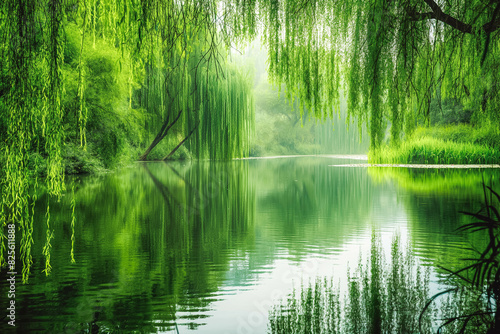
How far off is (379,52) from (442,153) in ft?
46.6

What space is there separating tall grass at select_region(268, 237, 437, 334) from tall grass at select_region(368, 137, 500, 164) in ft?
39.7

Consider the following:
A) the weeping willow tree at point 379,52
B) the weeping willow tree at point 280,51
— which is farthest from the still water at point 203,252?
the weeping willow tree at point 379,52

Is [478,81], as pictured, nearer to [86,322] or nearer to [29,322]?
[86,322]

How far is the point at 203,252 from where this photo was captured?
3.69 metres

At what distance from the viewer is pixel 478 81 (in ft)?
9.95

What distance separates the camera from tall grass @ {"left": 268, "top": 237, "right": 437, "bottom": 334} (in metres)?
2.07

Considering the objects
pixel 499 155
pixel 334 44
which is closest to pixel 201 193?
pixel 334 44

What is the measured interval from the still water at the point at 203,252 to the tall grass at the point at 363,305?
105 millimetres

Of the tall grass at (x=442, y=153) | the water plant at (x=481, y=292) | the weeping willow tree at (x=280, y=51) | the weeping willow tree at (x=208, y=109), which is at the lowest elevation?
the water plant at (x=481, y=292)

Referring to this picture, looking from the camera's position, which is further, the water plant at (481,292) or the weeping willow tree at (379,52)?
the weeping willow tree at (379,52)

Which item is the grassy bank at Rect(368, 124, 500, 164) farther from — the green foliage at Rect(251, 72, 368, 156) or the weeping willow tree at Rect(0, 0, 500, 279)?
the green foliage at Rect(251, 72, 368, 156)

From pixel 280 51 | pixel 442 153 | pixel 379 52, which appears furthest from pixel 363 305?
pixel 442 153

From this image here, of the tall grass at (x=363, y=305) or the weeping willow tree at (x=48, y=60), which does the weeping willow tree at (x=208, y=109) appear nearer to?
the tall grass at (x=363, y=305)

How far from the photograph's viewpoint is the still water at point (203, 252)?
2301 millimetres
